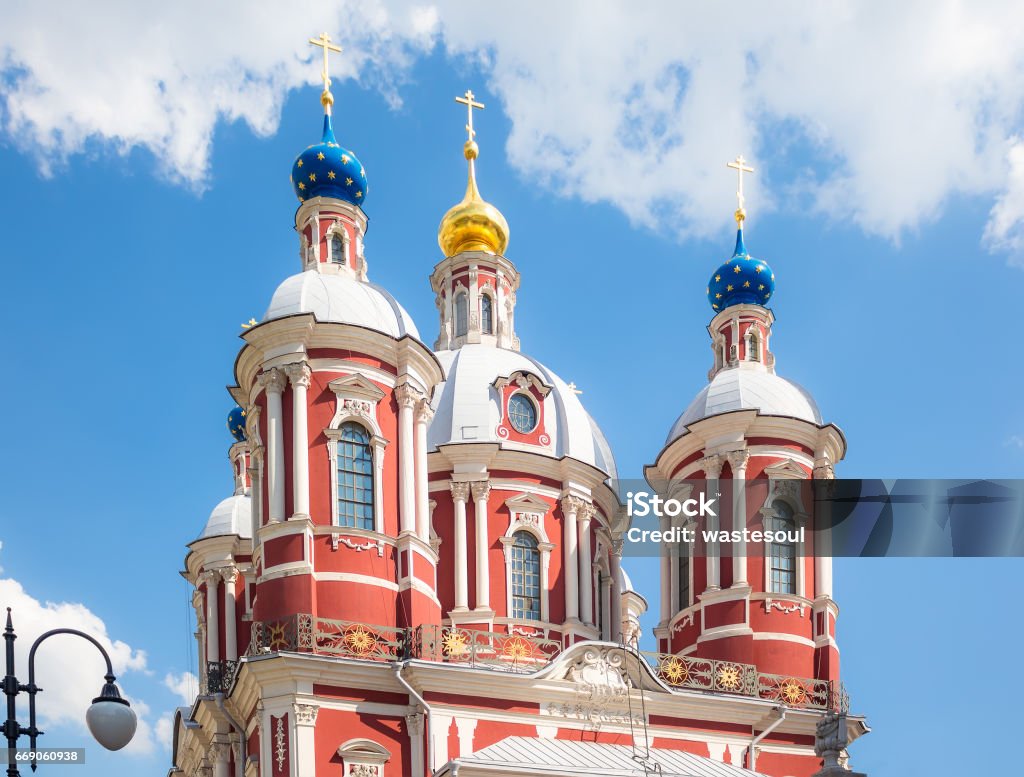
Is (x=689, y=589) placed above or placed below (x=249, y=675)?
above

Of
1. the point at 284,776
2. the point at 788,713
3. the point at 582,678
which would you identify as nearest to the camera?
the point at 284,776

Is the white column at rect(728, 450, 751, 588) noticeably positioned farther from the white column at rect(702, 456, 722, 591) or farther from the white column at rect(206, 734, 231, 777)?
the white column at rect(206, 734, 231, 777)

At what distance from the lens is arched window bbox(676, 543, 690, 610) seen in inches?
1323

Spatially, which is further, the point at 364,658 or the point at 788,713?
the point at 788,713

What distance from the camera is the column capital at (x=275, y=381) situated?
92.1 feet

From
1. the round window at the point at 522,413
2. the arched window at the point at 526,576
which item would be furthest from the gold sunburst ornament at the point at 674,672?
the round window at the point at 522,413

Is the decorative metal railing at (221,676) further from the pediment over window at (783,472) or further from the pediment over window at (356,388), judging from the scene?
the pediment over window at (783,472)

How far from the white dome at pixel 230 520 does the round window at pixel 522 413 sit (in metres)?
7.27

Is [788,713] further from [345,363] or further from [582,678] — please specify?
[345,363]

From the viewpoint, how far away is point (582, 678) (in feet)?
90.9

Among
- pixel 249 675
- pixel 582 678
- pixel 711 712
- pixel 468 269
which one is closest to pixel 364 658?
pixel 249 675

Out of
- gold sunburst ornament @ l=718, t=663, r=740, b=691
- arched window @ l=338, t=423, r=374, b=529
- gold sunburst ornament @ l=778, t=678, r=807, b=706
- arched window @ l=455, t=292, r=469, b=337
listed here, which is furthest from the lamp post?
arched window @ l=455, t=292, r=469, b=337

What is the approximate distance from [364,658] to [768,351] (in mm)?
13141

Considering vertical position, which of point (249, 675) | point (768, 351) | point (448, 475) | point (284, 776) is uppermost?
point (768, 351)
